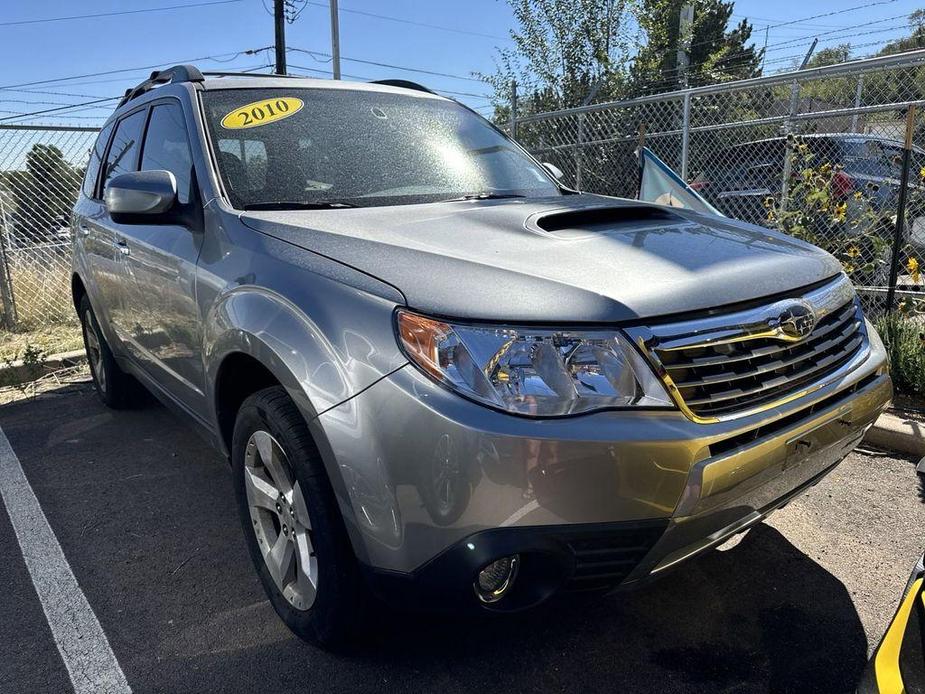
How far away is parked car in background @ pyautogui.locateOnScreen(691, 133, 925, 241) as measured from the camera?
5223mm

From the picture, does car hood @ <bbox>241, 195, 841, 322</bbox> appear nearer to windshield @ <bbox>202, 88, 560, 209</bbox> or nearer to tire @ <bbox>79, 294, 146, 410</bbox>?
windshield @ <bbox>202, 88, 560, 209</bbox>

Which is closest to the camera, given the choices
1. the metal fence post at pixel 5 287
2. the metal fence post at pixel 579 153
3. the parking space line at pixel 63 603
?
the parking space line at pixel 63 603

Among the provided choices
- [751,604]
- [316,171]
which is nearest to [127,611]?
[316,171]

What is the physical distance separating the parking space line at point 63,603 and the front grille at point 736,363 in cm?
184

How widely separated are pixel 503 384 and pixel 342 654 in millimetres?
1099

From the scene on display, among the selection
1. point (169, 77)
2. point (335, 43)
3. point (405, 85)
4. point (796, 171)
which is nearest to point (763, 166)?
point (796, 171)

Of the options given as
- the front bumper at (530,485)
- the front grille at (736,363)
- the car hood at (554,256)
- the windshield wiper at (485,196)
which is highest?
the windshield wiper at (485,196)

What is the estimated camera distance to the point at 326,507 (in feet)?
6.31

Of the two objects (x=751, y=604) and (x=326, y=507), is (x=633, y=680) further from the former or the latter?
(x=326, y=507)

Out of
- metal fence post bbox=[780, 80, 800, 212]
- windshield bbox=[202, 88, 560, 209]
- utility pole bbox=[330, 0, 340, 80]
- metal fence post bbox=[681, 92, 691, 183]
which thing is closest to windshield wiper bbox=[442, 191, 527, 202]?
windshield bbox=[202, 88, 560, 209]

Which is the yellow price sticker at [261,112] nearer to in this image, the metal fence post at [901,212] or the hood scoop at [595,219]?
the hood scoop at [595,219]

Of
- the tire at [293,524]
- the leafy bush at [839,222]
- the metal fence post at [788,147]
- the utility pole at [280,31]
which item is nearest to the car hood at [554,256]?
the tire at [293,524]

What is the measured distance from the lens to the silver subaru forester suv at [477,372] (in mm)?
1638

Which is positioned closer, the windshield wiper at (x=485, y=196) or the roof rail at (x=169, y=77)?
the windshield wiper at (x=485, y=196)
